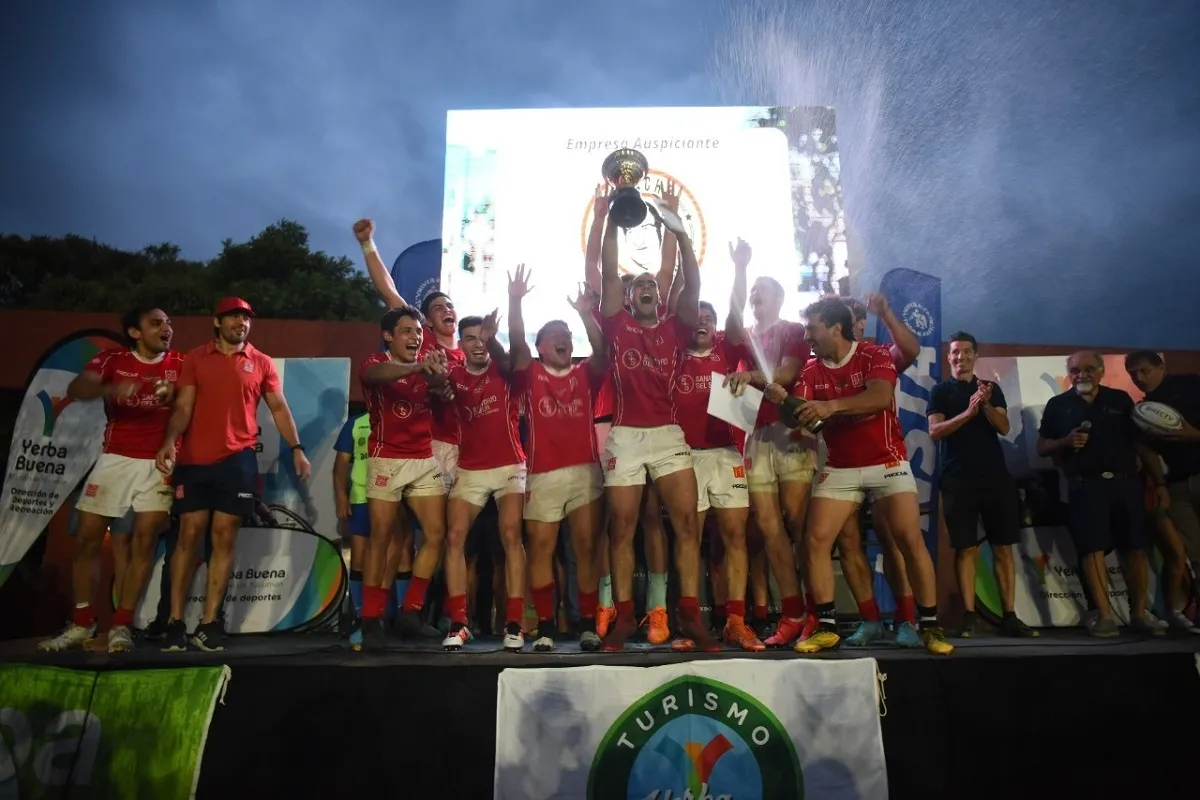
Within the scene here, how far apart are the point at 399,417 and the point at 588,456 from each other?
1070 millimetres

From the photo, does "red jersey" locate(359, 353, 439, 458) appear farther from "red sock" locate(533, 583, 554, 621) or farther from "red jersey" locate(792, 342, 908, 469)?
"red jersey" locate(792, 342, 908, 469)

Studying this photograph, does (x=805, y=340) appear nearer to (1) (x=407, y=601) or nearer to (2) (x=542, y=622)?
(2) (x=542, y=622)

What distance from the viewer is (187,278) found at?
17.5 m

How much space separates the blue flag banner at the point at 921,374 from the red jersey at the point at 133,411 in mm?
4767

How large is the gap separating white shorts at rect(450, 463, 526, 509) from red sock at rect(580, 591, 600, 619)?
0.66 meters

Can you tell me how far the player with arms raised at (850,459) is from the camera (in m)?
3.76

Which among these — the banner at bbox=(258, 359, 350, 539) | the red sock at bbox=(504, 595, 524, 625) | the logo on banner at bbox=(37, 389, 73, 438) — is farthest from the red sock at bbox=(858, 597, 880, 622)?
the logo on banner at bbox=(37, 389, 73, 438)

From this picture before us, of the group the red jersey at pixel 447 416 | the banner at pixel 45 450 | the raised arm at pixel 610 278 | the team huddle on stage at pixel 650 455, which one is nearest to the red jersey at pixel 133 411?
the banner at pixel 45 450

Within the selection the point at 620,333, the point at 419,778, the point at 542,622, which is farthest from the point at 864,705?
the point at 620,333

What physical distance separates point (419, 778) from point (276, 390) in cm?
248

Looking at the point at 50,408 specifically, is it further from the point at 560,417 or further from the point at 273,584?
the point at 560,417

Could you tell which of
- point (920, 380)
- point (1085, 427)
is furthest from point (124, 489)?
point (1085, 427)

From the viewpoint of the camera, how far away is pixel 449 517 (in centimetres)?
411

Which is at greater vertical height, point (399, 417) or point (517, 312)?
point (517, 312)
